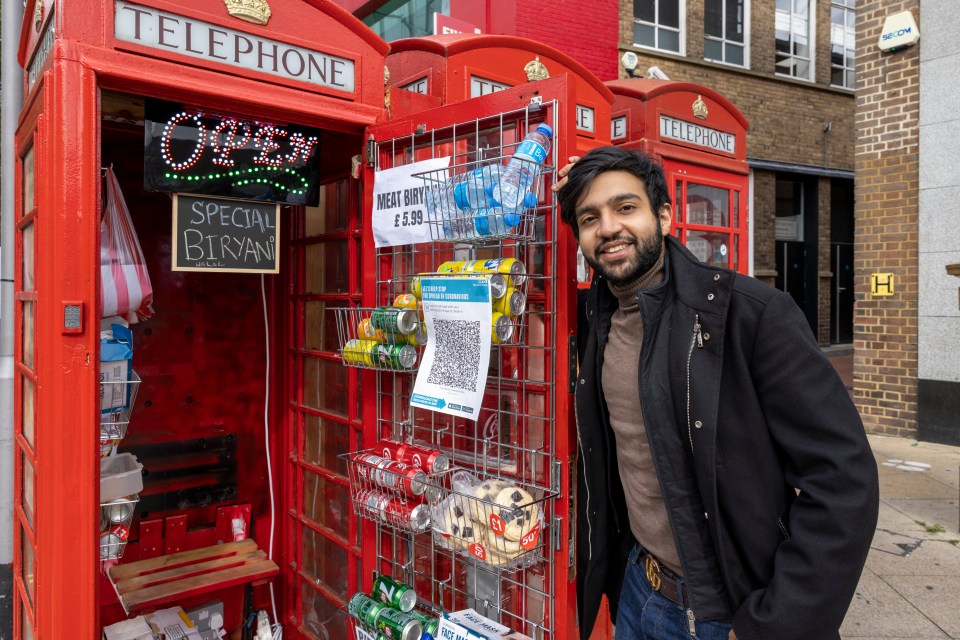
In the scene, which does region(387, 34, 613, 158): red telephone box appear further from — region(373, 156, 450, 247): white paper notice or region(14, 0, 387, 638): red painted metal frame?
region(14, 0, 387, 638): red painted metal frame

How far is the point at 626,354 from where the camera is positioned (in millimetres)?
2078

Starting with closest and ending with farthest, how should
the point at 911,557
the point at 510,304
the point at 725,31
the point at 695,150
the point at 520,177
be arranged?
1. the point at 520,177
2. the point at 510,304
3. the point at 911,557
4. the point at 695,150
5. the point at 725,31

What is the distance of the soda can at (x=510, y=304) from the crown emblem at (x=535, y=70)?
2.48 meters

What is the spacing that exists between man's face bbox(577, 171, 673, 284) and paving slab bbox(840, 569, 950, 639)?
3.18 m

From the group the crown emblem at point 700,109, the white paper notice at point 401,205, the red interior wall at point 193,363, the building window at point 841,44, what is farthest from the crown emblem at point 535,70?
the building window at point 841,44

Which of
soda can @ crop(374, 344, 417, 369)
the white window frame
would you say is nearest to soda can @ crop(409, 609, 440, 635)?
soda can @ crop(374, 344, 417, 369)

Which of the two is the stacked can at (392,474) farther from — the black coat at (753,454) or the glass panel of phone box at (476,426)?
the black coat at (753,454)

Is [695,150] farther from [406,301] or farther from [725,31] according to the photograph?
[725,31]

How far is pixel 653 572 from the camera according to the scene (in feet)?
6.72

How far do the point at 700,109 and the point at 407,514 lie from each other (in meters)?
4.42

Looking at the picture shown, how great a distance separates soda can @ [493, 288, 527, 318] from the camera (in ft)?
7.45

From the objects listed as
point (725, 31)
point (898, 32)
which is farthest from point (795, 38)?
point (898, 32)

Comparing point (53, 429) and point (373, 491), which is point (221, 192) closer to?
point (53, 429)

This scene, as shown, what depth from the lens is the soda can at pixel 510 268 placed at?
2258 mm
